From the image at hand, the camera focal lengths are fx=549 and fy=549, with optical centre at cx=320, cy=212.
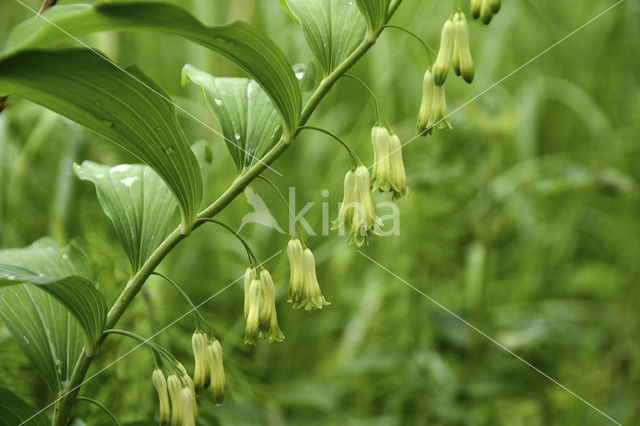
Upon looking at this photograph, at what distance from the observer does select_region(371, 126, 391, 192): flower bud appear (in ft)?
2.63

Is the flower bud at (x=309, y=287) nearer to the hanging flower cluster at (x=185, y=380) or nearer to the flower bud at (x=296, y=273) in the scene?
the flower bud at (x=296, y=273)

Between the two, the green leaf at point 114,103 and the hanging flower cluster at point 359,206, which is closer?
the green leaf at point 114,103

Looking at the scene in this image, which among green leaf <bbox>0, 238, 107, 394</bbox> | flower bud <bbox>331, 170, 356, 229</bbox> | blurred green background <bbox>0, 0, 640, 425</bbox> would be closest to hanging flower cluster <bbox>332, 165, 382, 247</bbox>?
flower bud <bbox>331, 170, 356, 229</bbox>

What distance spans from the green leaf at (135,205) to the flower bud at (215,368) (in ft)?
0.58

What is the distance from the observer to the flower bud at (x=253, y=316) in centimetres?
75

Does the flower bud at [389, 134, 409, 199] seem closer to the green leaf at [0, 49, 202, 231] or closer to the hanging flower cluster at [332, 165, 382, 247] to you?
the hanging flower cluster at [332, 165, 382, 247]

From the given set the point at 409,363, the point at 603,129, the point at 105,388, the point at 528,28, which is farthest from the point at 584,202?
the point at 105,388

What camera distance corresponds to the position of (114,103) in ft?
2.08

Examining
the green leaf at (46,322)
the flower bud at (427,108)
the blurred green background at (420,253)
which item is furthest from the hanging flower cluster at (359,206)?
the blurred green background at (420,253)

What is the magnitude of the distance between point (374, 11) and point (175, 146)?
312mm

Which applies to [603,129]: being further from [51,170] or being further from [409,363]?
[51,170]

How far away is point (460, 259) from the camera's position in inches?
97.0

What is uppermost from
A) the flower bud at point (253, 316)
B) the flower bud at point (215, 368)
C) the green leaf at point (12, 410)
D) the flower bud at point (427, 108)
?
the flower bud at point (427, 108)

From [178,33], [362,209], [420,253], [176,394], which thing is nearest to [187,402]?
[176,394]
